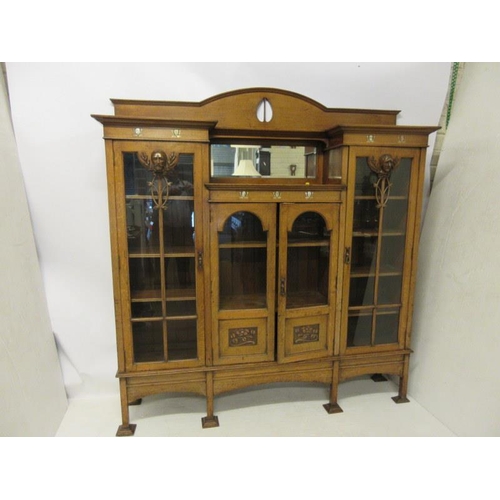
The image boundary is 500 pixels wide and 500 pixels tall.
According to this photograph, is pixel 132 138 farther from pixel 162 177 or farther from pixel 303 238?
pixel 303 238

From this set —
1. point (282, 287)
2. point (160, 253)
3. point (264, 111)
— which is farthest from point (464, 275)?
point (160, 253)

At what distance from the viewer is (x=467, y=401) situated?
1808 mm

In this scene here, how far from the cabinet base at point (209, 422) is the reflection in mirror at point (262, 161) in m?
1.37

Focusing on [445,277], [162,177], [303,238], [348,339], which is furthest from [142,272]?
[445,277]

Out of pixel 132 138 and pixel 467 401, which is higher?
pixel 132 138

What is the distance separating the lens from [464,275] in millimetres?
1924

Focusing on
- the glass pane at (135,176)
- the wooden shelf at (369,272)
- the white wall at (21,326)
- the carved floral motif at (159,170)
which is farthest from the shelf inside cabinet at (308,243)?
the white wall at (21,326)

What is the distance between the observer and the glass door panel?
1.91 m

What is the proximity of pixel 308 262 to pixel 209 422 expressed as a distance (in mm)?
1044

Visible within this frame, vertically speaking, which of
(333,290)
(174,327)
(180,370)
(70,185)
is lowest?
(180,370)

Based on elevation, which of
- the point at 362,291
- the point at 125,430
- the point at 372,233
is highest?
the point at 372,233

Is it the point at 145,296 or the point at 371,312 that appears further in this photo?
the point at 371,312

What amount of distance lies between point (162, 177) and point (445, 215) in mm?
1666

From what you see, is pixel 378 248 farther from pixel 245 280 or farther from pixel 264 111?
pixel 264 111
